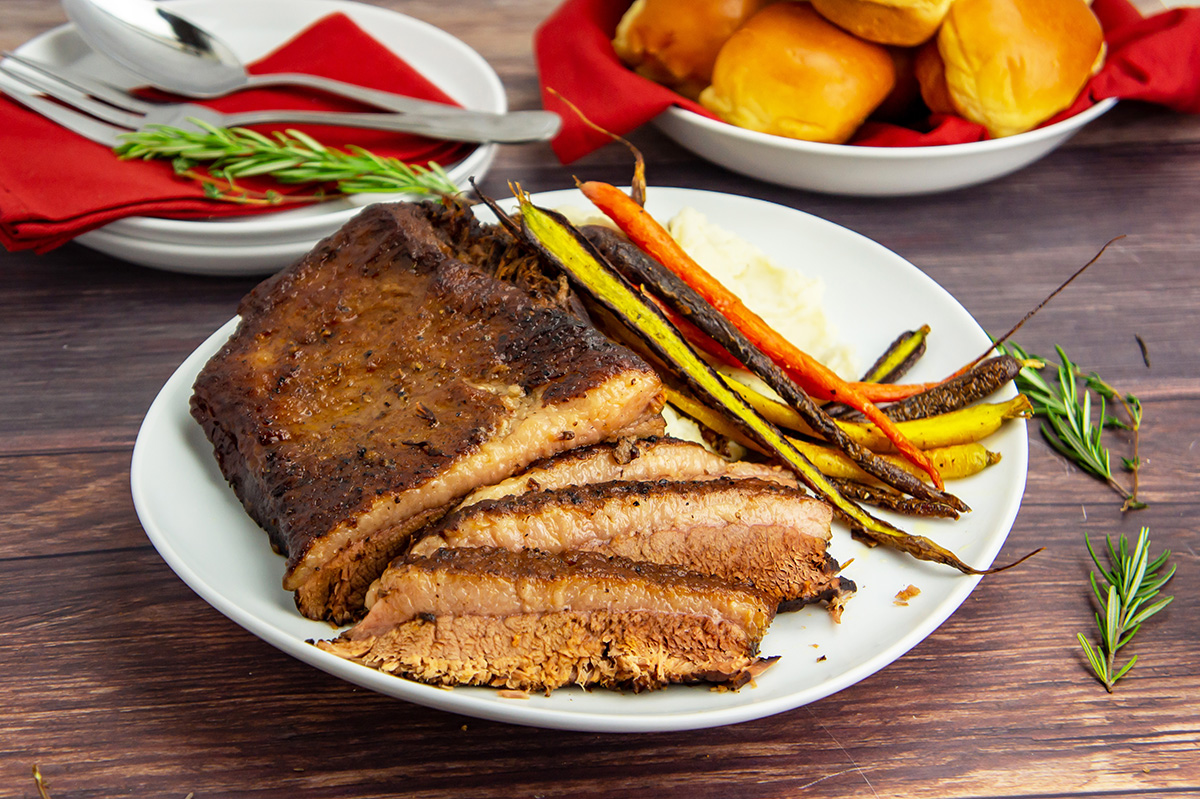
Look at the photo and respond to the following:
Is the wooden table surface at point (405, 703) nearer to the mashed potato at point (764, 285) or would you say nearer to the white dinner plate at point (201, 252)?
the white dinner plate at point (201, 252)

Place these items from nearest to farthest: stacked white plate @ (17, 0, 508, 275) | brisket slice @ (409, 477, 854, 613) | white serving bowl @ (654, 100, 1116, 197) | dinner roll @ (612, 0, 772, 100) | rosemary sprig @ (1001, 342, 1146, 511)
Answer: brisket slice @ (409, 477, 854, 613) → rosemary sprig @ (1001, 342, 1146, 511) → stacked white plate @ (17, 0, 508, 275) → white serving bowl @ (654, 100, 1116, 197) → dinner roll @ (612, 0, 772, 100)

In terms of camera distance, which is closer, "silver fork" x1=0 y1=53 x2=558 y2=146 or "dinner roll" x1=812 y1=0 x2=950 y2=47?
"dinner roll" x1=812 y1=0 x2=950 y2=47

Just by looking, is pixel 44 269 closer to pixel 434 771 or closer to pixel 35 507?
pixel 35 507

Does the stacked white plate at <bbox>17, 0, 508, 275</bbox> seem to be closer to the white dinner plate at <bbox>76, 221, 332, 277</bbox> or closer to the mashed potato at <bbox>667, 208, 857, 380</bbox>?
the white dinner plate at <bbox>76, 221, 332, 277</bbox>

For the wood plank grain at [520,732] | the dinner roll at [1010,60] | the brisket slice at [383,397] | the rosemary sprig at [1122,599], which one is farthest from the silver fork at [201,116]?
the rosemary sprig at [1122,599]

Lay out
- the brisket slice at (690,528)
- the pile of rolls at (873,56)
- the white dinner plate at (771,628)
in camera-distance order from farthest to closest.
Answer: the pile of rolls at (873,56), the brisket slice at (690,528), the white dinner plate at (771,628)

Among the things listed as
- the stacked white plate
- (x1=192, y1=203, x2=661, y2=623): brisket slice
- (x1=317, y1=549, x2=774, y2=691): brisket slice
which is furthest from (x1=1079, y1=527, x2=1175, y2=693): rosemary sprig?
the stacked white plate

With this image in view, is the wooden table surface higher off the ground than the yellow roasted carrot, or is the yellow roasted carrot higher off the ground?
the yellow roasted carrot
